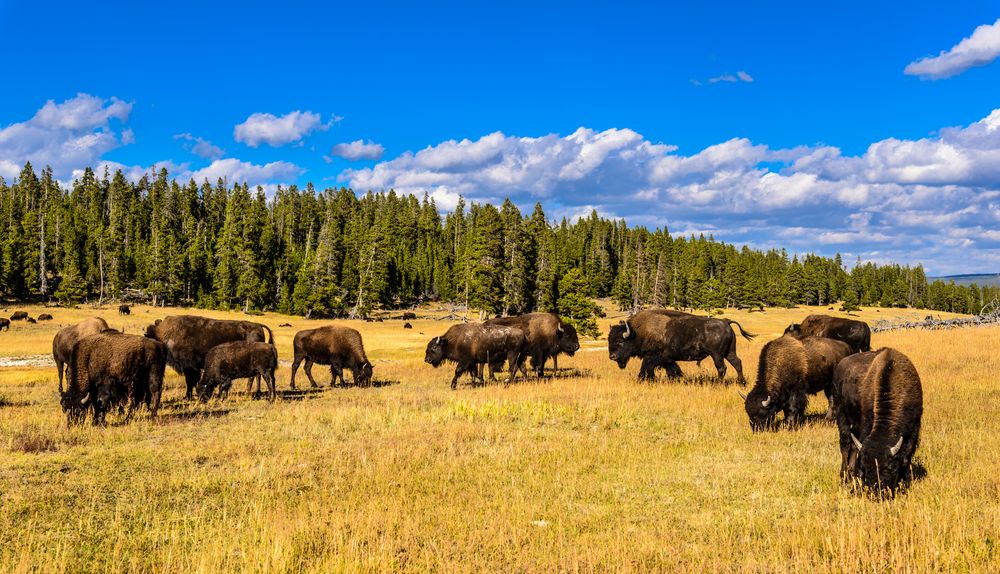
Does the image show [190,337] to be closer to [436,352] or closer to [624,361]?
[436,352]

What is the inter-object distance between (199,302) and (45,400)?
65308 millimetres

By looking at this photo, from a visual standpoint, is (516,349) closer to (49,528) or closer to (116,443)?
(116,443)

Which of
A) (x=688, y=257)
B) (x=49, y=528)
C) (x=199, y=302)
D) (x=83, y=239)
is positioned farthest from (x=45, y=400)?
(x=688, y=257)

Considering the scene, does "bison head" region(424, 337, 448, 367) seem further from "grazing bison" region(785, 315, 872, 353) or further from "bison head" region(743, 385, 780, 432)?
"grazing bison" region(785, 315, 872, 353)

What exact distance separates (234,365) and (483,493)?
11526mm

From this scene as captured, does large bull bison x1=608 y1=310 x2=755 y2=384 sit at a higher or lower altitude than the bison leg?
higher

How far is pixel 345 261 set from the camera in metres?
78.6

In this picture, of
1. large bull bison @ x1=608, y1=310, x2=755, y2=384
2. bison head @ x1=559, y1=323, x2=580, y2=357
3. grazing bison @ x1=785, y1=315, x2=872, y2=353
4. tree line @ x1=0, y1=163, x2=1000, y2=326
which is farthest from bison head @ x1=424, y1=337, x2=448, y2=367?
tree line @ x1=0, y1=163, x2=1000, y2=326

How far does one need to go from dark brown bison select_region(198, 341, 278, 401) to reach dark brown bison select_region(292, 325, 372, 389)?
397 cm

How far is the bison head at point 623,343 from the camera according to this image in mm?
20422

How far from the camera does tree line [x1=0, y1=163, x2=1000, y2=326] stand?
72.3 meters

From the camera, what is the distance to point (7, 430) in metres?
11.6

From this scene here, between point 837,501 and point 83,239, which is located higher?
point 83,239

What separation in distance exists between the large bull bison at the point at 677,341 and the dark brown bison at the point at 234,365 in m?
11.8
